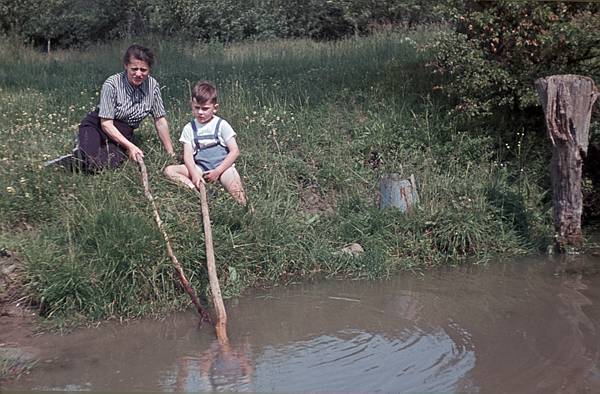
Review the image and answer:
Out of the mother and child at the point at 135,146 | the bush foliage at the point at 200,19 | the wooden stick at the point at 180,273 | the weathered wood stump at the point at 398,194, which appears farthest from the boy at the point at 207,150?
the bush foliage at the point at 200,19

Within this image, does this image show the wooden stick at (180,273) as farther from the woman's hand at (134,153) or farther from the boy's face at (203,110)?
the boy's face at (203,110)

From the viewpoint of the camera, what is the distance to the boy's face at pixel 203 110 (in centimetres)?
736

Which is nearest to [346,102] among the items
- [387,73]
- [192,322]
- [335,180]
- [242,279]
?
[387,73]

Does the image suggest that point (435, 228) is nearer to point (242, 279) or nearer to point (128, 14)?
point (242, 279)

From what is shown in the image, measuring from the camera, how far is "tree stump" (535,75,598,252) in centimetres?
750

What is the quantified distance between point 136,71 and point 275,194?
175 cm

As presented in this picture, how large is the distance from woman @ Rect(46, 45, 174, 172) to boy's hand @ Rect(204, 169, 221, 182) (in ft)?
1.61

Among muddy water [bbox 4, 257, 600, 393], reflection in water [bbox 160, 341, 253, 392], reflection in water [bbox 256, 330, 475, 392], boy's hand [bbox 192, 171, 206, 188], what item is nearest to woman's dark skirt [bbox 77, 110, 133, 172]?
boy's hand [bbox 192, 171, 206, 188]

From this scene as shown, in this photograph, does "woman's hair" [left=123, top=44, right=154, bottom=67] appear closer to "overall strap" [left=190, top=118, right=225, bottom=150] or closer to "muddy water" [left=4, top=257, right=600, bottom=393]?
"overall strap" [left=190, top=118, right=225, bottom=150]

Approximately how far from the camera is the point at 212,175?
292 inches

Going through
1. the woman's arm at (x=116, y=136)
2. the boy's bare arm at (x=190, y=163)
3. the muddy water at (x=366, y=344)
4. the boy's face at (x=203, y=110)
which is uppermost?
the boy's face at (x=203, y=110)

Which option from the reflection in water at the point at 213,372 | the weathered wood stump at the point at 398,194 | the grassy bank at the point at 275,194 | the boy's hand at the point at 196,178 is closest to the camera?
the reflection in water at the point at 213,372

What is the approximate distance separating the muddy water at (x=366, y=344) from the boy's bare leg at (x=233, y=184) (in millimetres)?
956

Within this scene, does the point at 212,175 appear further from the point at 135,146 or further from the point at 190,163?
the point at 135,146
